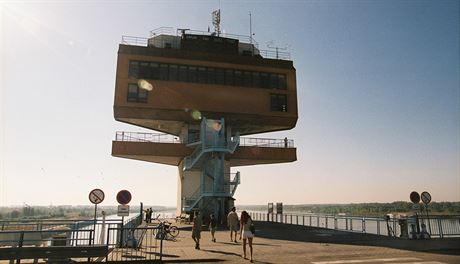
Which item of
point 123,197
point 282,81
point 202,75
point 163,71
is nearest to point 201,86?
point 202,75

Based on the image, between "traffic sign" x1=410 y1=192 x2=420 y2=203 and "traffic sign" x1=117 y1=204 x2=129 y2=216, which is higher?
"traffic sign" x1=410 y1=192 x2=420 y2=203

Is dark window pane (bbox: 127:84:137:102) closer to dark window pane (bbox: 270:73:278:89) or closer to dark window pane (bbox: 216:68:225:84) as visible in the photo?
dark window pane (bbox: 216:68:225:84)

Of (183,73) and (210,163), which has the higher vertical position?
(183,73)

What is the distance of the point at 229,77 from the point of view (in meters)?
35.4

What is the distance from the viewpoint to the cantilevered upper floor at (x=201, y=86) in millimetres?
A: 33031

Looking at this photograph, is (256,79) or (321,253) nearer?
(321,253)

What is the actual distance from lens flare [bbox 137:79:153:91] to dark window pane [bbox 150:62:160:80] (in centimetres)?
80

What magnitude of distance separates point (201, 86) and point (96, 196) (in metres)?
21.8

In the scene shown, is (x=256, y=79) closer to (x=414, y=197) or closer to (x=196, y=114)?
(x=196, y=114)

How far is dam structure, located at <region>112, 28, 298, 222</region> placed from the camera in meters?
32.4

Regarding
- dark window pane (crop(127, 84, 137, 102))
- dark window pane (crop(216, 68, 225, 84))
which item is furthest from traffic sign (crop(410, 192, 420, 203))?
dark window pane (crop(127, 84, 137, 102))

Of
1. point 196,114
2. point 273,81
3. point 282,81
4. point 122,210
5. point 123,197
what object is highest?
point 282,81

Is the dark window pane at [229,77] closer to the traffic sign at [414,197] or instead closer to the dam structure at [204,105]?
the dam structure at [204,105]

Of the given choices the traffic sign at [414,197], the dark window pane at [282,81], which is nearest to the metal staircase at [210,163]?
the dark window pane at [282,81]
